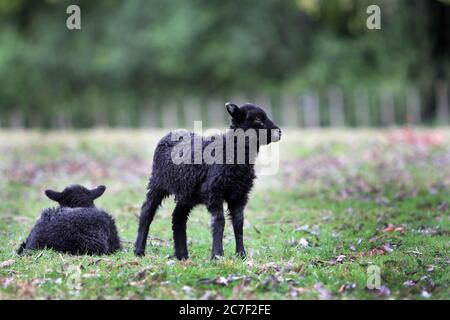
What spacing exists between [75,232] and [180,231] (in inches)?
59.1

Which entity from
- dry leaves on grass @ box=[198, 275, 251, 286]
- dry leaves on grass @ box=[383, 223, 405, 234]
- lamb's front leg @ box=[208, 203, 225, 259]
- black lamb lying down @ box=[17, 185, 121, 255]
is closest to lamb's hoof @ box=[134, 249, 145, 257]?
black lamb lying down @ box=[17, 185, 121, 255]

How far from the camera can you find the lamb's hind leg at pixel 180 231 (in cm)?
1007

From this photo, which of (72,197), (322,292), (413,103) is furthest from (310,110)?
(322,292)

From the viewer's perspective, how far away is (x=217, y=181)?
9570 mm

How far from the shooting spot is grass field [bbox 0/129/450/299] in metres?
8.27

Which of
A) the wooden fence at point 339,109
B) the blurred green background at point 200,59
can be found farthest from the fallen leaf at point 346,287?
the blurred green background at point 200,59

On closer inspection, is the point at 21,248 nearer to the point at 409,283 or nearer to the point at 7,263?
the point at 7,263

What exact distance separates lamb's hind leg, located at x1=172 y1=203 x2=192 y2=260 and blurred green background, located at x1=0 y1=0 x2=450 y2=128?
3192 centimetres

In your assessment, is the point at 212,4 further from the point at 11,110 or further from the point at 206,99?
the point at 11,110

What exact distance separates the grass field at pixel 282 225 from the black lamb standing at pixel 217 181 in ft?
1.36

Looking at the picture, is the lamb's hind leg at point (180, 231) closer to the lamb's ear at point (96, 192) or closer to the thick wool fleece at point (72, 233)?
the thick wool fleece at point (72, 233)

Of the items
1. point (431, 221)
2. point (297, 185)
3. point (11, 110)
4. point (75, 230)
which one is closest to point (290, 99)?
point (11, 110)

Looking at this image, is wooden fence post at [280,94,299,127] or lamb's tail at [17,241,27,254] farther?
wooden fence post at [280,94,299,127]

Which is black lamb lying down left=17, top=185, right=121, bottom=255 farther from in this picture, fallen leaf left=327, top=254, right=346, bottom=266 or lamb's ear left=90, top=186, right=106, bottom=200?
fallen leaf left=327, top=254, right=346, bottom=266
